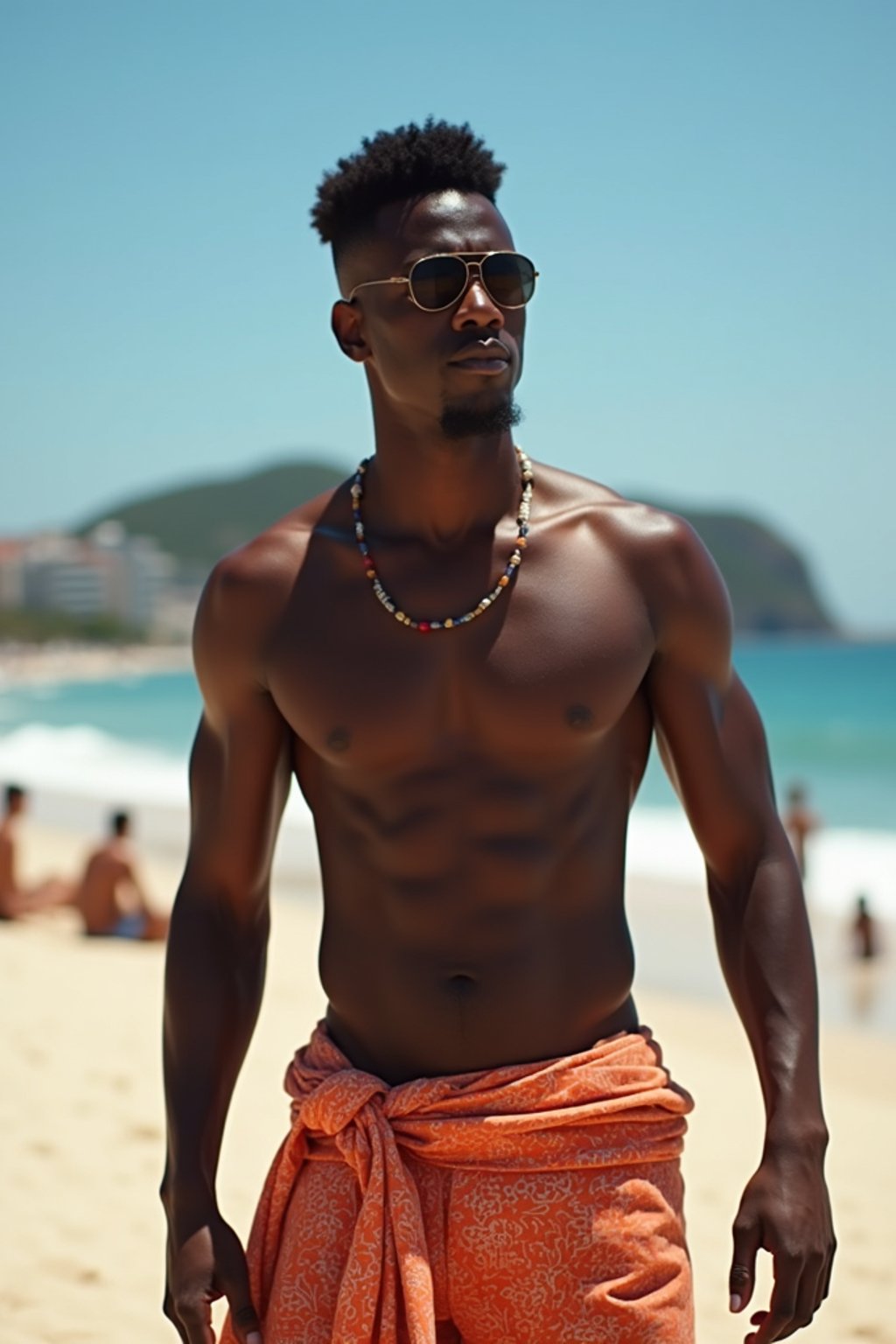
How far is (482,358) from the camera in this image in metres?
2.15

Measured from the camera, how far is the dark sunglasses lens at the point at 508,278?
2.16 metres

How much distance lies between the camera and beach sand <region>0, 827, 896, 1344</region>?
15.0ft

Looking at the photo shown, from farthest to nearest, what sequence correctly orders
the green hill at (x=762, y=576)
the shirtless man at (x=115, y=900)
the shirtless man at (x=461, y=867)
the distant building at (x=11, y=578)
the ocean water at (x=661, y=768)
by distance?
the green hill at (x=762, y=576) < the distant building at (x=11, y=578) < the ocean water at (x=661, y=768) < the shirtless man at (x=115, y=900) < the shirtless man at (x=461, y=867)

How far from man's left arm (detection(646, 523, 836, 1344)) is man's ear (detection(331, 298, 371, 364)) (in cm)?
54

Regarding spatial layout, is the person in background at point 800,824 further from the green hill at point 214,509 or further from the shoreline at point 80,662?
the green hill at point 214,509

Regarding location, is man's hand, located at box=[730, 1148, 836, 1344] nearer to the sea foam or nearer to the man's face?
the man's face

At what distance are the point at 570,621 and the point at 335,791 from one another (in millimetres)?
410

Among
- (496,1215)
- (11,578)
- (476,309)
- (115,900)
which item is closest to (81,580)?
(11,578)

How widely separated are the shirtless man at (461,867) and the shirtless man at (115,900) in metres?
8.82

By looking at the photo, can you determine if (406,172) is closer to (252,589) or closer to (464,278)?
(464,278)

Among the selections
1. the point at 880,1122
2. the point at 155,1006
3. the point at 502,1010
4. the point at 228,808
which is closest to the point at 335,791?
the point at 228,808

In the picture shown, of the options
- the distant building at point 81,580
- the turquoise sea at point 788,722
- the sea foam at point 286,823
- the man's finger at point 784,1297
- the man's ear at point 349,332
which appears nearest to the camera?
the man's finger at point 784,1297

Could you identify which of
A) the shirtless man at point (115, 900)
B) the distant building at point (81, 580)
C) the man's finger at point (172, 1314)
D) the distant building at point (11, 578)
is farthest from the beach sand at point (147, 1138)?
the distant building at point (11, 578)

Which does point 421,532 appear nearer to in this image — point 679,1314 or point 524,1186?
point 524,1186
